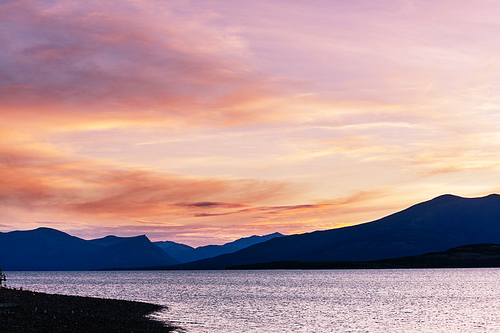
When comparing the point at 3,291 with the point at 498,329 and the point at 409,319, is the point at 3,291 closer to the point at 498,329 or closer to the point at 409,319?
the point at 409,319

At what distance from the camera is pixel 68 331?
143 feet

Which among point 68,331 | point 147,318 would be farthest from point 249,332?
point 68,331

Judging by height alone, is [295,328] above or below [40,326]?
below

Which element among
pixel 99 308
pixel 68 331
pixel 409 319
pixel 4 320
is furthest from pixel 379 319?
pixel 4 320

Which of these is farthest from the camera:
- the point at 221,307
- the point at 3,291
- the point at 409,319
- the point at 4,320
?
the point at 221,307

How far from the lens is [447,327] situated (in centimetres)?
6362

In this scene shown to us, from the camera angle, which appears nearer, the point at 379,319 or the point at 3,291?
the point at 3,291

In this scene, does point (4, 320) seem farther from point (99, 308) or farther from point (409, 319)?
point (409, 319)

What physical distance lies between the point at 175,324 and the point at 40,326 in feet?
73.6

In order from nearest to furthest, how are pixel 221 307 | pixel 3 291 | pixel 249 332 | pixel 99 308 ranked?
pixel 249 332 < pixel 3 291 < pixel 99 308 < pixel 221 307

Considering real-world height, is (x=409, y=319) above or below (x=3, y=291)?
below

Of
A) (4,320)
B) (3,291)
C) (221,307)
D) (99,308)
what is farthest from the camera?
(221,307)

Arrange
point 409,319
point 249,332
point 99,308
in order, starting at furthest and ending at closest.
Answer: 1. point 409,319
2. point 99,308
3. point 249,332

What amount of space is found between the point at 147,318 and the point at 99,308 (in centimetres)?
752
